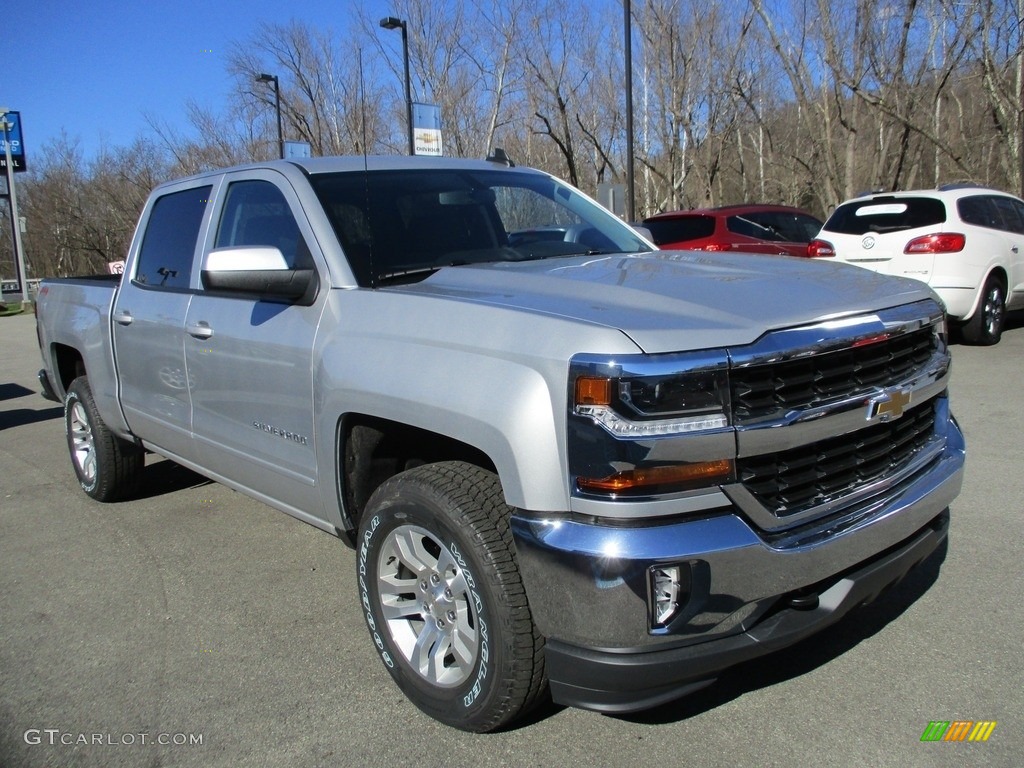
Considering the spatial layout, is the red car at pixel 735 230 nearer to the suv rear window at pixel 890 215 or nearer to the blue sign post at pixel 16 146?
the suv rear window at pixel 890 215

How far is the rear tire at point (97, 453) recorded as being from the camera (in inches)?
207

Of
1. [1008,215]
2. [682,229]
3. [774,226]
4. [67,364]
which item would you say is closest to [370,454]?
[67,364]

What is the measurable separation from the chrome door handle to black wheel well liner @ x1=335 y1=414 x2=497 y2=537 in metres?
1.11

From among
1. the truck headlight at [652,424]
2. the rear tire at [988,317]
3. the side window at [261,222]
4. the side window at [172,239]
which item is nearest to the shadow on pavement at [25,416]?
the side window at [172,239]

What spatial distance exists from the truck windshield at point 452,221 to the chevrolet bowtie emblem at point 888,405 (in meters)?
1.57

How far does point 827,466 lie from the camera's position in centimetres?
250

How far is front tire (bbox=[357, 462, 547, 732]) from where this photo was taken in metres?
2.46

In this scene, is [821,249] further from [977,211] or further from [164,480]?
[164,480]

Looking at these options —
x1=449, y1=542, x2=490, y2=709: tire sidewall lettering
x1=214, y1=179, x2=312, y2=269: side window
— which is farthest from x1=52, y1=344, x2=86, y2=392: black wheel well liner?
x1=449, y1=542, x2=490, y2=709: tire sidewall lettering

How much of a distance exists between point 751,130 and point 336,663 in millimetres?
36213

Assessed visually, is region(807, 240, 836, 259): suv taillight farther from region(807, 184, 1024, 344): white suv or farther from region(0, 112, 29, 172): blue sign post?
region(0, 112, 29, 172): blue sign post

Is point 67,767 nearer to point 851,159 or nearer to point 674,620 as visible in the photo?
point 674,620

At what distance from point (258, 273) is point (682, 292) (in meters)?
1.56

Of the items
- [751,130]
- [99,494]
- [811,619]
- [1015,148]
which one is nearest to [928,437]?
[811,619]
